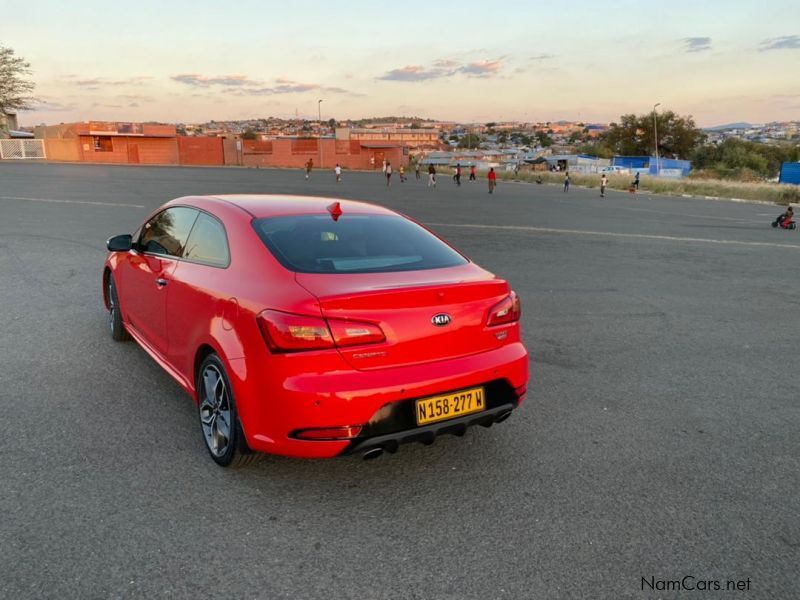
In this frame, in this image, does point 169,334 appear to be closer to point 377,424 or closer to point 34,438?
point 34,438

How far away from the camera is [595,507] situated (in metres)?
3.12

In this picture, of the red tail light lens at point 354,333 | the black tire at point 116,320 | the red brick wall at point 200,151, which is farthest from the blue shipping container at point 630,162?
the red tail light lens at point 354,333

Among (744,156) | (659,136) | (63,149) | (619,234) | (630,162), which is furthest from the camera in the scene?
(659,136)

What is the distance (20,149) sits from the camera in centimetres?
6756

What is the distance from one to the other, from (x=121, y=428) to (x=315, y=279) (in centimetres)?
184

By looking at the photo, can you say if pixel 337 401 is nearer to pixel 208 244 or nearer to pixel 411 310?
pixel 411 310

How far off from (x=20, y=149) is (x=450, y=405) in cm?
7917

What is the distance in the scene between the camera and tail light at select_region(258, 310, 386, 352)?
2.91 meters

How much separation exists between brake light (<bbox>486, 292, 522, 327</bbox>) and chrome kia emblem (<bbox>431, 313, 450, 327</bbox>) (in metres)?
0.30

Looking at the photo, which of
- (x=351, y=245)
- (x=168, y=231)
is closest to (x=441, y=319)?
(x=351, y=245)

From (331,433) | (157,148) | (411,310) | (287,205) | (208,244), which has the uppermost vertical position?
(157,148)

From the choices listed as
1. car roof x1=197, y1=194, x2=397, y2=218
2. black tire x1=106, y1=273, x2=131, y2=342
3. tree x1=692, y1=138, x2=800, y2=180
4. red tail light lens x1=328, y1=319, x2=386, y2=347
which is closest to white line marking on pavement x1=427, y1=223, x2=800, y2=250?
black tire x1=106, y1=273, x2=131, y2=342

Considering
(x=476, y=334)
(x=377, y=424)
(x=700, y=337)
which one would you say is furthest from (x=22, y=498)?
(x=700, y=337)

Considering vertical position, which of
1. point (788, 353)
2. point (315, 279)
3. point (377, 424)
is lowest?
point (788, 353)
